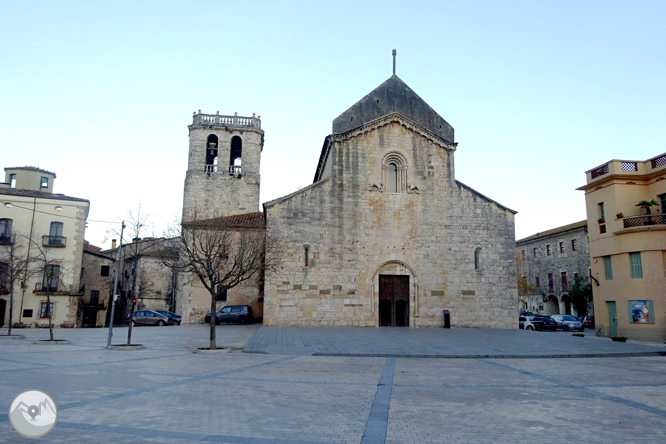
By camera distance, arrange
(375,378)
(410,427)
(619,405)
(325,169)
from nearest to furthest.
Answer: (410,427)
(619,405)
(375,378)
(325,169)

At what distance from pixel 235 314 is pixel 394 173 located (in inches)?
566

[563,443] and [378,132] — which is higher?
[378,132]

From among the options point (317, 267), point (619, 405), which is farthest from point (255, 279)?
point (619, 405)

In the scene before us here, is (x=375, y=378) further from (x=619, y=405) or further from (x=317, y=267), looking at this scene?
(x=317, y=267)

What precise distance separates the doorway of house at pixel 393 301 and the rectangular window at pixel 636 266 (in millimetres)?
12031

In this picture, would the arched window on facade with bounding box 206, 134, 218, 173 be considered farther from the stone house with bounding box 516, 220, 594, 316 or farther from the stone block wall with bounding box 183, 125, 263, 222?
the stone house with bounding box 516, 220, 594, 316

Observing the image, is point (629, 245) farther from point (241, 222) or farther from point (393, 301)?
point (241, 222)

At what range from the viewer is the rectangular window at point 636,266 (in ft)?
82.1

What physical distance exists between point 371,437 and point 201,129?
3933 cm

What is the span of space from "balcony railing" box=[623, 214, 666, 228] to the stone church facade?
6.23 m

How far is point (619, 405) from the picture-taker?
8.68 meters

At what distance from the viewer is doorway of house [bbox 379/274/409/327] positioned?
2862cm

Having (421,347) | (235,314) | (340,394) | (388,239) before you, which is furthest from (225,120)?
(340,394)

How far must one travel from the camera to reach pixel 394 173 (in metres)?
30.4
